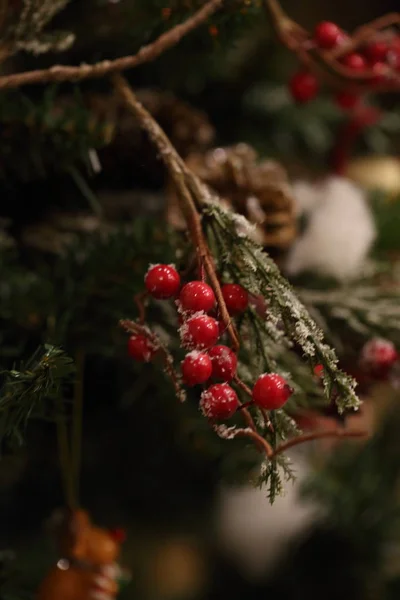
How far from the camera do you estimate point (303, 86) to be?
541mm

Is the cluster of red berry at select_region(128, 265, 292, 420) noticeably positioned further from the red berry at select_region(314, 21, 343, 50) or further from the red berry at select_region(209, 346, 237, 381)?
the red berry at select_region(314, 21, 343, 50)

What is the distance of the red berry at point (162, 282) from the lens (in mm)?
310

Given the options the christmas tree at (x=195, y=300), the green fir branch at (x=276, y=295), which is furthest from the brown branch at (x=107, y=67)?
the green fir branch at (x=276, y=295)

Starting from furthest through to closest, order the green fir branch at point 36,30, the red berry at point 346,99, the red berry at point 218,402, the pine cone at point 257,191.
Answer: the red berry at point 346,99 < the pine cone at point 257,191 < the green fir branch at point 36,30 < the red berry at point 218,402

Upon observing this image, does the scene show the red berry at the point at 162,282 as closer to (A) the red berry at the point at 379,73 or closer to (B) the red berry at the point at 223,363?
(B) the red berry at the point at 223,363

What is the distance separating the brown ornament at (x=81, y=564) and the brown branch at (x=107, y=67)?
284 millimetres

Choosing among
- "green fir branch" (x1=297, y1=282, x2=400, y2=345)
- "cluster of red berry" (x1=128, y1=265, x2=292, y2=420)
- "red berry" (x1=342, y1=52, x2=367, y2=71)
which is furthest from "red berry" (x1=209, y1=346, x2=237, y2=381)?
"red berry" (x1=342, y1=52, x2=367, y2=71)

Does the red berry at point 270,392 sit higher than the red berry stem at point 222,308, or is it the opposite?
the red berry stem at point 222,308

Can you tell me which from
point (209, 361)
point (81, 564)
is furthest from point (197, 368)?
point (81, 564)

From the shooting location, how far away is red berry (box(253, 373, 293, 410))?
10.9 inches

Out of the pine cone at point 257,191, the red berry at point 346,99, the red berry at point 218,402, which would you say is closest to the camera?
the red berry at point 218,402

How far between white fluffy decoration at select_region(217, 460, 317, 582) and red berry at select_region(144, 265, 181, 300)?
45 centimetres

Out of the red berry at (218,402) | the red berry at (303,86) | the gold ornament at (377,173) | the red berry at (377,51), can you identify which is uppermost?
the red berry at (377,51)

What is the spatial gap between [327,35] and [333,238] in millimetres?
168
